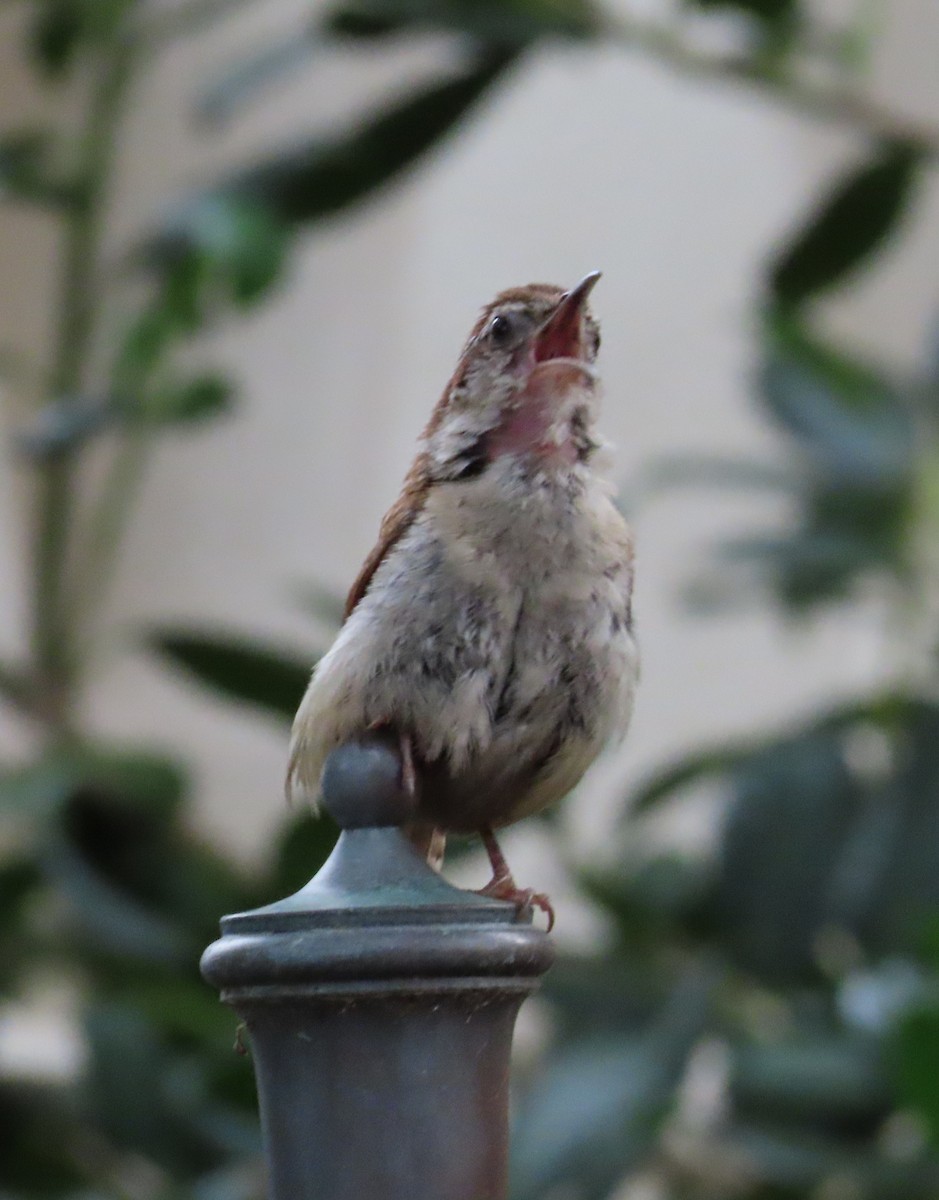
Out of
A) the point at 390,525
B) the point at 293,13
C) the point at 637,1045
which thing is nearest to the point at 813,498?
the point at 637,1045

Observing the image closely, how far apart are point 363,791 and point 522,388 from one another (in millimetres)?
403

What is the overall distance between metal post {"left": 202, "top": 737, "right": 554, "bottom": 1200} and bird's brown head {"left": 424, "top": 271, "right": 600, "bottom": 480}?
0.41 metres

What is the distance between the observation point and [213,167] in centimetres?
498

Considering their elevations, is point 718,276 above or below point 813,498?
above

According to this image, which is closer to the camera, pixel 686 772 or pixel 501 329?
pixel 501 329

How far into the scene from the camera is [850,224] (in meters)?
3.29

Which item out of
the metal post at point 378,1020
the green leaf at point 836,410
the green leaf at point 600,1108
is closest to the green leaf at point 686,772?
the green leaf at point 600,1108

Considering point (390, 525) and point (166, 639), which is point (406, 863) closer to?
point (390, 525)

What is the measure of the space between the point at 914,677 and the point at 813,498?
0.38 meters

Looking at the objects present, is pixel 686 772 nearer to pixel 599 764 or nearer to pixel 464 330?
pixel 599 764

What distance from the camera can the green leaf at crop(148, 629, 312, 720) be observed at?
3.01m

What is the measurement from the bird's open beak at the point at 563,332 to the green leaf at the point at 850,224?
2.07m

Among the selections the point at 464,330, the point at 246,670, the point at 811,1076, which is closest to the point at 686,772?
the point at 811,1076

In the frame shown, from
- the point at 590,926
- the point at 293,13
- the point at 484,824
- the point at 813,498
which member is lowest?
the point at 590,926
